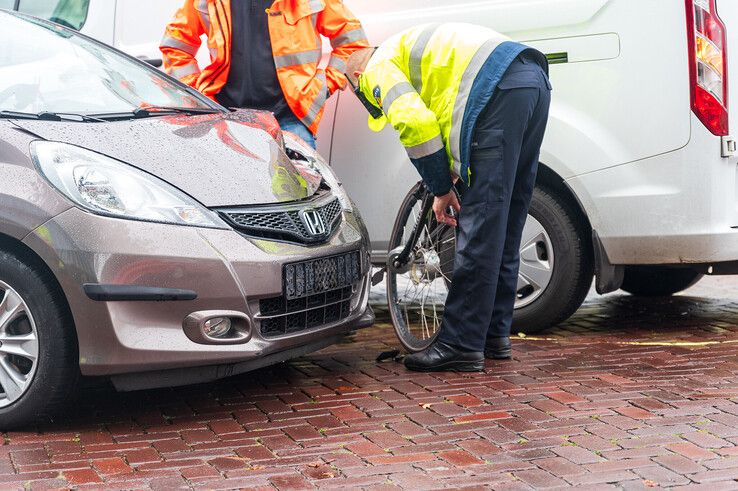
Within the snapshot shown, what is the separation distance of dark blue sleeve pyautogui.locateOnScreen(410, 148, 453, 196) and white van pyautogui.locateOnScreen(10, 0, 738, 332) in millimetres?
814

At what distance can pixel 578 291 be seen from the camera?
5973 millimetres

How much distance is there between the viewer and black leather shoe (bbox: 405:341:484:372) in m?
5.35

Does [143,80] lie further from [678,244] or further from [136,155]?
[678,244]

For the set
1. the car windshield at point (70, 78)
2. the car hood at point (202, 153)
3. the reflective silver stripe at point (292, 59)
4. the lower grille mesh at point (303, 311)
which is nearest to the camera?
the car hood at point (202, 153)

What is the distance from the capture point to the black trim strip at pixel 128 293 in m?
4.34

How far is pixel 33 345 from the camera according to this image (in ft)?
14.6

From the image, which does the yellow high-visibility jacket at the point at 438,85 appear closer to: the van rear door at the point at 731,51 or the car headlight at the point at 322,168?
the car headlight at the point at 322,168

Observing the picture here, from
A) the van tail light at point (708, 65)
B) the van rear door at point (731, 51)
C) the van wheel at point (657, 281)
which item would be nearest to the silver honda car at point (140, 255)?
the van tail light at point (708, 65)

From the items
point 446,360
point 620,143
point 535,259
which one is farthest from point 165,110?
point 620,143

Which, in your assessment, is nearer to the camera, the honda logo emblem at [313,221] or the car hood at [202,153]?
the car hood at [202,153]

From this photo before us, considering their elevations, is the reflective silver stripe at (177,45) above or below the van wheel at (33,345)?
above

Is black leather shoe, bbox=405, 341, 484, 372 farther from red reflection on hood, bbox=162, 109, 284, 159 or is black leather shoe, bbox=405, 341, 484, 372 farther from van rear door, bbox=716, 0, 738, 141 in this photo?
van rear door, bbox=716, 0, 738, 141

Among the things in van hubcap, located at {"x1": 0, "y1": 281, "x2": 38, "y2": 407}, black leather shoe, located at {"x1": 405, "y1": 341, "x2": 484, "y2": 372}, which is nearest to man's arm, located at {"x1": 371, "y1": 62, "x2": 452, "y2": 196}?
black leather shoe, located at {"x1": 405, "y1": 341, "x2": 484, "y2": 372}

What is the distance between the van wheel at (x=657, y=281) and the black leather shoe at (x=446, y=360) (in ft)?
6.86
